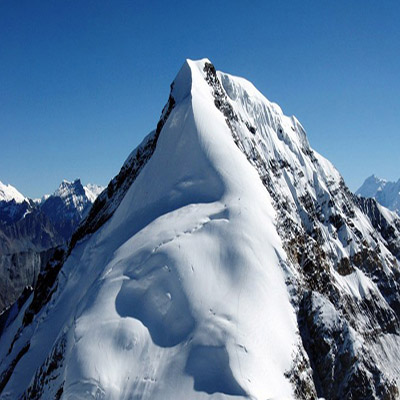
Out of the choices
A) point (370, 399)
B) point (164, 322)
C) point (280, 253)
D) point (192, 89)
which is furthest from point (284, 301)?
point (192, 89)

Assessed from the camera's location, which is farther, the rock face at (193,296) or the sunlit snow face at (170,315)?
the rock face at (193,296)

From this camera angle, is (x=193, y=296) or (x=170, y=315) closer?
(x=170, y=315)

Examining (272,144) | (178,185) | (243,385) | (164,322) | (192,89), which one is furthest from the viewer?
(272,144)

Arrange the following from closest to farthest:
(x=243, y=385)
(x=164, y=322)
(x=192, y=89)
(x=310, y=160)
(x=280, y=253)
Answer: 1. (x=243, y=385)
2. (x=164, y=322)
3. (x=280, y=253)
4. (x=192, y=89)
5. (x=310, y=160)

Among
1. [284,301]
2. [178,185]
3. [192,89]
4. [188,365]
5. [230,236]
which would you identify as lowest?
[188,365]

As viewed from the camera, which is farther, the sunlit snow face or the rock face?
the rock face

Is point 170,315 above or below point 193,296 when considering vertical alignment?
below

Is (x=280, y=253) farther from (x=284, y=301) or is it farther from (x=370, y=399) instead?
(x=370, y=399)

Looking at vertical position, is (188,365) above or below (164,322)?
below
